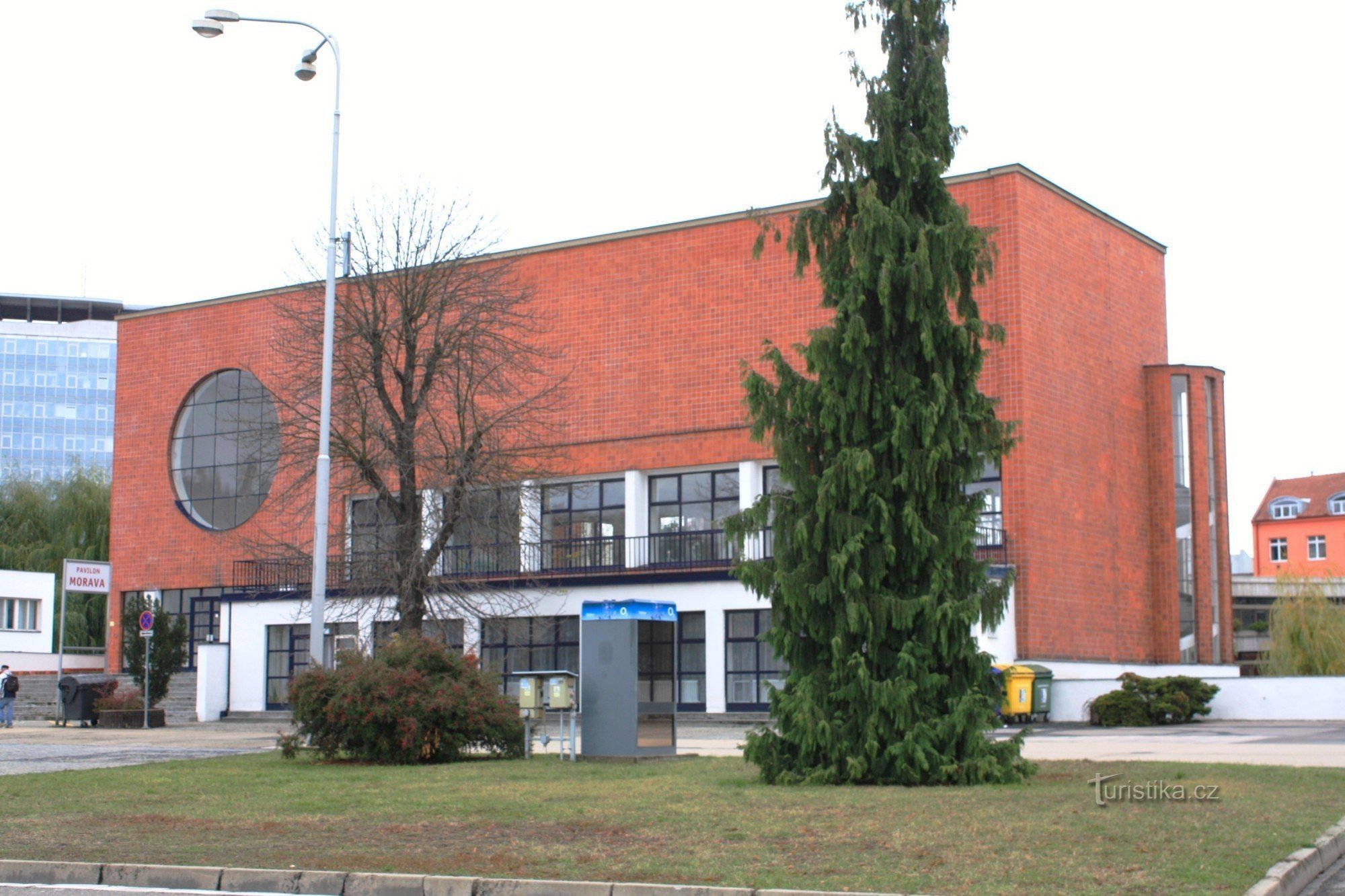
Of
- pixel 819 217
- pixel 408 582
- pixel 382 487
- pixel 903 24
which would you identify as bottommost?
pixel 408 582

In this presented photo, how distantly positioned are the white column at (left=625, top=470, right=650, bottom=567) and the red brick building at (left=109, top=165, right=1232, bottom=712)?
75 mm

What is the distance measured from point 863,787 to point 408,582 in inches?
582

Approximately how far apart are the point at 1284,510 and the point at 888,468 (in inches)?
3902

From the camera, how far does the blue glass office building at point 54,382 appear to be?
141m

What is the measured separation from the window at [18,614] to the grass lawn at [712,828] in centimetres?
4573

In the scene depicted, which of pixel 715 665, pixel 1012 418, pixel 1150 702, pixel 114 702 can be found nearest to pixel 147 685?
pixel 114 702

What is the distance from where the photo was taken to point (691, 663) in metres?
37.8

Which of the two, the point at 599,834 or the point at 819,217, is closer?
the point at 599,834

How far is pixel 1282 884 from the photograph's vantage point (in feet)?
29.0

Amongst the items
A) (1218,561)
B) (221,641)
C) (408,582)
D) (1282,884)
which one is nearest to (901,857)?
(1282,884)

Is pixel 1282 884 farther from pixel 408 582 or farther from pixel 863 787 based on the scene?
pixel 408 582

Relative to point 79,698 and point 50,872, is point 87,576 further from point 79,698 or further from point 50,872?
point 50,872

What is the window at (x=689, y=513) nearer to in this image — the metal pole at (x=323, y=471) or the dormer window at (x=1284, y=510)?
the metal pole at (x=323, y=471)

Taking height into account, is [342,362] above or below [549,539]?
above
